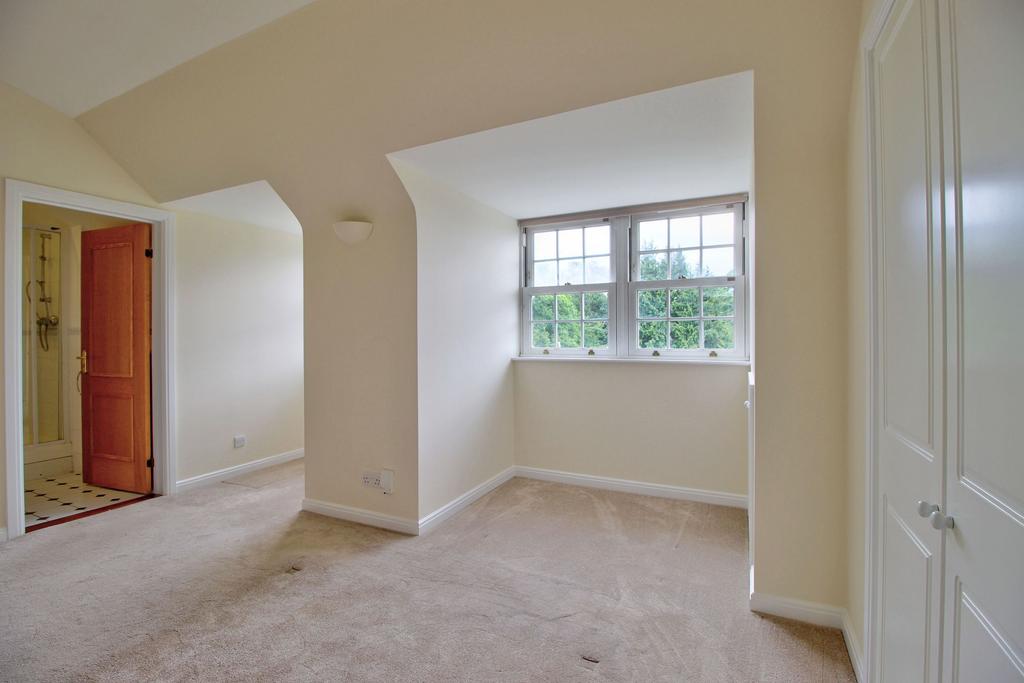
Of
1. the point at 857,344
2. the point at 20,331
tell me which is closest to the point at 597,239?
the point at 857,344

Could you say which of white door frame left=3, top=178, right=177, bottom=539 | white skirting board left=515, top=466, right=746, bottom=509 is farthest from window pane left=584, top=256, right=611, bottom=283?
white door frame left=3, top=178, right=177, bottom=539

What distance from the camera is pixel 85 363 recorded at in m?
3.89

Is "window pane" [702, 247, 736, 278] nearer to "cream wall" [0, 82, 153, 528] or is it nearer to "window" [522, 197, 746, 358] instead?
"window" [522, 197, 746, 358]

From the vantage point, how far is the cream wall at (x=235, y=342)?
12.4 feet

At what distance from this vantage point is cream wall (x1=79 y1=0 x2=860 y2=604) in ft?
5.76

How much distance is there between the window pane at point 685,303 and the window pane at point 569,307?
76cm

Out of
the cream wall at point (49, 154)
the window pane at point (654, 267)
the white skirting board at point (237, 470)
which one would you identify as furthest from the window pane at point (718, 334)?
the cream wall at point (49, 154)

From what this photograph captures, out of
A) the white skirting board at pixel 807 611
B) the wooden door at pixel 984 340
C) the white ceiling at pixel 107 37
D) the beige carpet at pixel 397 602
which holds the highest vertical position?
the white ceiling at pixel 107 37

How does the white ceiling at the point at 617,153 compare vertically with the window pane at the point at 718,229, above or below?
above

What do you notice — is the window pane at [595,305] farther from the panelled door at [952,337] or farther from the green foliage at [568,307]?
the panelled door at [952,337]

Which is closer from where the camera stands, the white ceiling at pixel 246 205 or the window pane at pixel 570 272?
the white ceiling at pixel 246 205

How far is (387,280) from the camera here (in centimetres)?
298

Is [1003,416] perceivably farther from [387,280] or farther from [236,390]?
[236,390]

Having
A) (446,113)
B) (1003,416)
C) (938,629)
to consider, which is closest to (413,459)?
(446,113)
